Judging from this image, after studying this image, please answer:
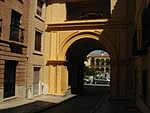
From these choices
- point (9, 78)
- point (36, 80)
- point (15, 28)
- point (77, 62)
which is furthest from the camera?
point (77, 62)

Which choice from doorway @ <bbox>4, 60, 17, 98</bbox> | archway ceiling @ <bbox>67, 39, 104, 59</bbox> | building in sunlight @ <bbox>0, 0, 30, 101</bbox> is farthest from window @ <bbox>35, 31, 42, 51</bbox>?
archway ceiling @ <bbox>67, 39, 104, 59</bbox>

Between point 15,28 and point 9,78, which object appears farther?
point 15,28

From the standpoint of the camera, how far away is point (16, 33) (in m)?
20.0

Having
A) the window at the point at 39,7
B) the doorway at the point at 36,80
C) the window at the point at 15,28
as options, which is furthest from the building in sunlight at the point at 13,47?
the window at the point at 39,7

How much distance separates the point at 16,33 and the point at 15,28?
0.39 m

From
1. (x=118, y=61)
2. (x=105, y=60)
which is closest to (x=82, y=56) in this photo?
(x=118, y=61)

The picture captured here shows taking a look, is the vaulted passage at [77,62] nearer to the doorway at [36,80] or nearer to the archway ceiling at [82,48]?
the archway ceiling at [82,48]

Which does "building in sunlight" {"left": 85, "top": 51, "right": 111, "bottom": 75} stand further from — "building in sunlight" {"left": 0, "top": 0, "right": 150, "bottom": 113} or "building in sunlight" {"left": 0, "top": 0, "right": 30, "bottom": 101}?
"building in sunlight" {"left": 0, "top": 0, "right": 30, "bottom": 101}

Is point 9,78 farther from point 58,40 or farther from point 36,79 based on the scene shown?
point 58,40

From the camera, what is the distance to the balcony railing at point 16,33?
19359 mm

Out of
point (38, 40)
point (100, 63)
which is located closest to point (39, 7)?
point (38, 40)

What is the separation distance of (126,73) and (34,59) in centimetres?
781

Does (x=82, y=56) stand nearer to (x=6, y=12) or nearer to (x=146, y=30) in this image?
(x=6, y=12)

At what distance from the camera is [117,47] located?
24.1 m
